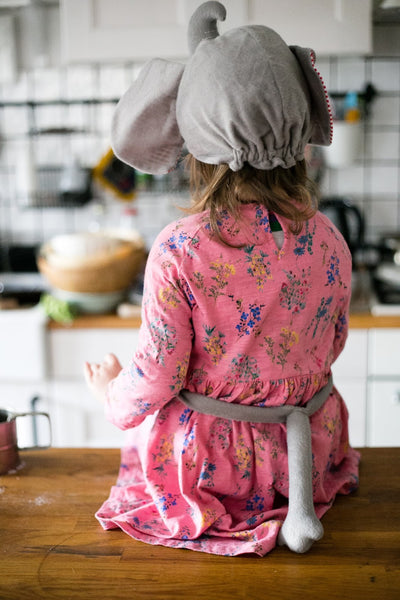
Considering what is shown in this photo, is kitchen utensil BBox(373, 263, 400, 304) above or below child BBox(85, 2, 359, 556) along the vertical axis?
below

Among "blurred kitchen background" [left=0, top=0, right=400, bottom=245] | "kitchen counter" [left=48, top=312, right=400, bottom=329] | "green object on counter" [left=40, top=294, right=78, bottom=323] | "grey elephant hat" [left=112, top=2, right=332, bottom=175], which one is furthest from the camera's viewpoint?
"blurred kitchen background" [left=0, top=0, right=400, bottom=245]

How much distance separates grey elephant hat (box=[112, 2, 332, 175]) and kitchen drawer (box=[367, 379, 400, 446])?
1252mm

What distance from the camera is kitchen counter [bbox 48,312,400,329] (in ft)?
6.79

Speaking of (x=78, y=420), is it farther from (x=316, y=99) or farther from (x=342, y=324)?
(x=316, y=99)

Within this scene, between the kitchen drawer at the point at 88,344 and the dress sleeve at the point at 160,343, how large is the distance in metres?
1.10

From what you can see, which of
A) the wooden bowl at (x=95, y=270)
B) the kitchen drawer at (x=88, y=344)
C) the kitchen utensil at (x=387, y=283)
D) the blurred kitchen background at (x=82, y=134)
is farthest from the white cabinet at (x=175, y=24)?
the kitchen drawer at (x=88, y=344)

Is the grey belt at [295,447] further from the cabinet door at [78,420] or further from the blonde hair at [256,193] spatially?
the cabinet door at [78,420]

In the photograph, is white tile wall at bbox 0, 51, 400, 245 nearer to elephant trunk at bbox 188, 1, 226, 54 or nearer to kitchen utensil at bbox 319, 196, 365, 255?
kitchen utensil at bbox 319, 196, 365, 255

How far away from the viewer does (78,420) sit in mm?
2230

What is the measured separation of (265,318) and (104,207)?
169 cm

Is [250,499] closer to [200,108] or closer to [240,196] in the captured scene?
[240,196]

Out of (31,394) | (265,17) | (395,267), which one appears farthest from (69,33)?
(395,267)

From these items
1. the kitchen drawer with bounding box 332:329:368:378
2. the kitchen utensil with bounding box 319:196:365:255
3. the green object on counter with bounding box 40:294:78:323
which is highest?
the kitchen utensil with bounding box 319:196:365:255

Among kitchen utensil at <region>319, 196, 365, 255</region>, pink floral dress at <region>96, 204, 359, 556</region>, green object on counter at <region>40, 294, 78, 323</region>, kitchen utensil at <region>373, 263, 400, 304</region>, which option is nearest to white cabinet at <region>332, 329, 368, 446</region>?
kitchen utensil at <region>373, 263, 400, 304</region>
